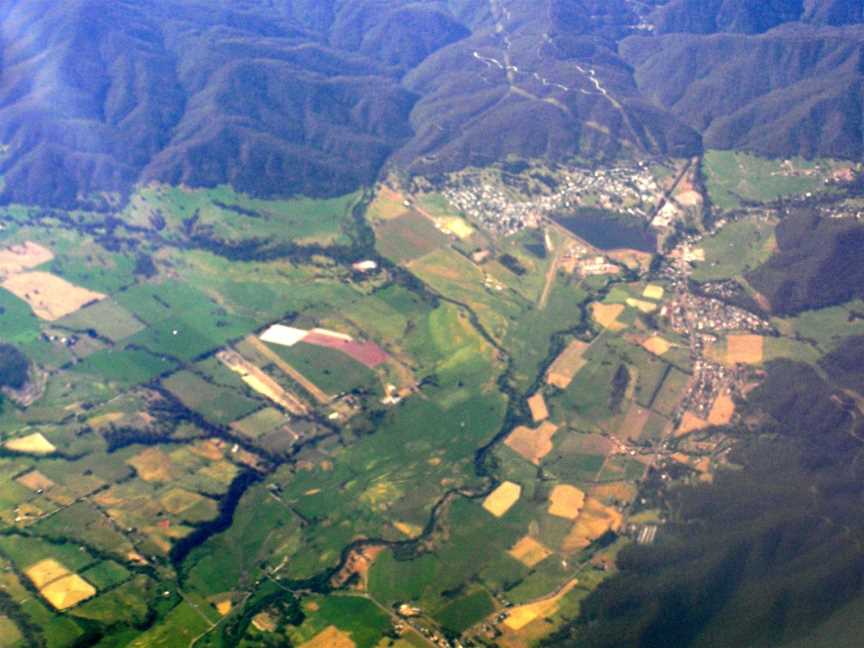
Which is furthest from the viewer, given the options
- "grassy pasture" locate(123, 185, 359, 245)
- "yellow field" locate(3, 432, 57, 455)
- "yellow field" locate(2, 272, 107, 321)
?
"grassy pasture" locate(123, 185, 359, 245)

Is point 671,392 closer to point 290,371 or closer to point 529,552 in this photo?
point 529,552

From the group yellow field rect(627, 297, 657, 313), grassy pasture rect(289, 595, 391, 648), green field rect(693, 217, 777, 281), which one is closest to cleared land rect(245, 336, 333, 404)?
grassy pasture rect(289, 595, 391, 648)

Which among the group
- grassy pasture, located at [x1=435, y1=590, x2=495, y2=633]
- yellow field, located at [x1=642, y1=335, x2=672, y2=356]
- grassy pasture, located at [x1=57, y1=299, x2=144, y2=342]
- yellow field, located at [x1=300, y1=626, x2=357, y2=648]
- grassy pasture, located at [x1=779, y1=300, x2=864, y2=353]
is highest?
grassy pasture, located at [x1=779, y1=300, x2=864, y2=353]

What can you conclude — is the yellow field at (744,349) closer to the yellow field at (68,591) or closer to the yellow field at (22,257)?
the yellow field at (68,591)

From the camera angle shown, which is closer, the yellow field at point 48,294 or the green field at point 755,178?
the yellow field at point 48,294

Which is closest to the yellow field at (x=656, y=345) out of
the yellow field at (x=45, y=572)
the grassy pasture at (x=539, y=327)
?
the grassy pasture at (x=539, y=327)

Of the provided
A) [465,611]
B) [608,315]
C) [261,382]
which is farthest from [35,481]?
[608,315]

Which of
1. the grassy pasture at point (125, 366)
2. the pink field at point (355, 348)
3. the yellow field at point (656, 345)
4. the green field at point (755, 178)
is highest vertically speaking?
the green field at point (755, 178)

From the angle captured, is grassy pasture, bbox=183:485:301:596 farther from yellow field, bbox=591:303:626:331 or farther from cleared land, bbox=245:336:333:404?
yellow field, bbox=591:303:626:331
